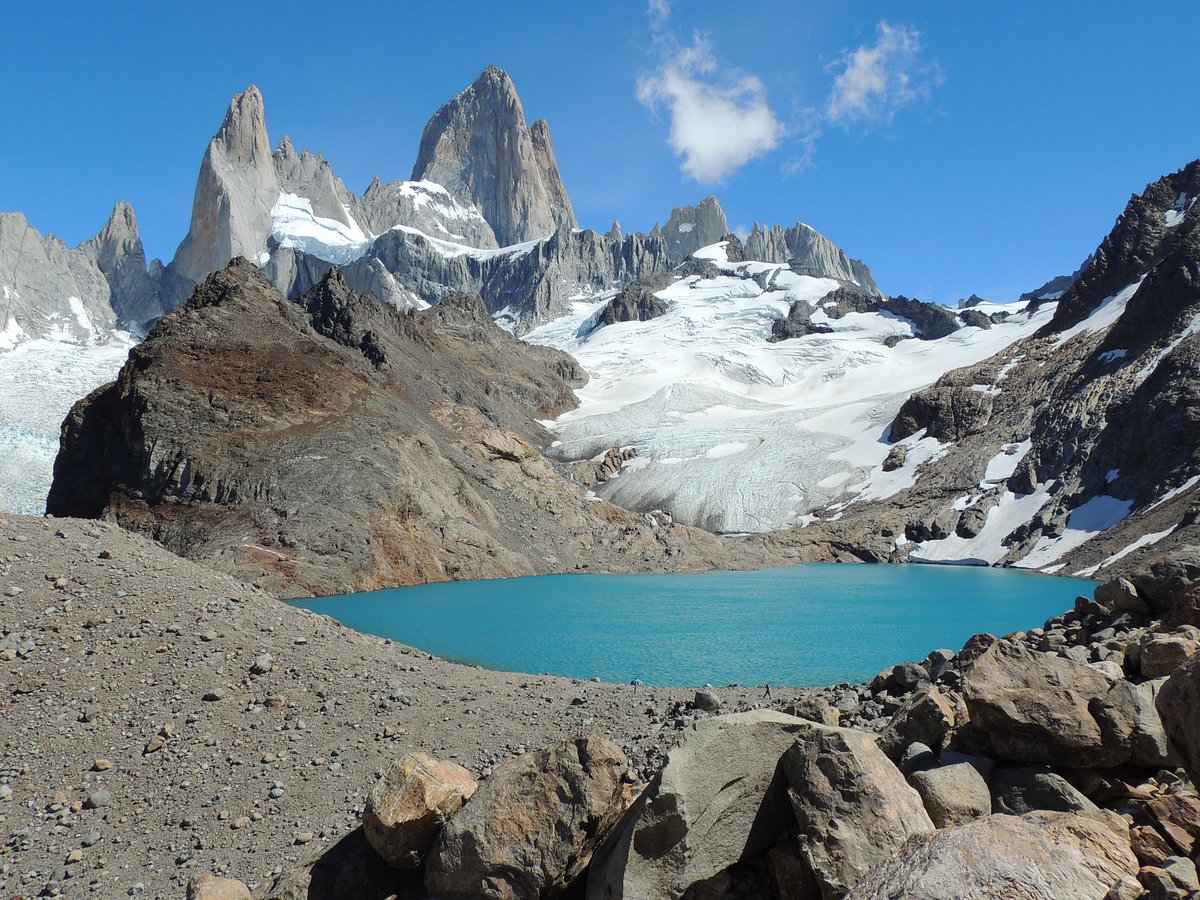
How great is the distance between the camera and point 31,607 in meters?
9.71

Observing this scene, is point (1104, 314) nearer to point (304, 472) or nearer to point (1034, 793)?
point (304, 472)

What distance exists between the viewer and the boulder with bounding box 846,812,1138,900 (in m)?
3.20

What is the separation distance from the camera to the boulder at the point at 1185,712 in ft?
11.8

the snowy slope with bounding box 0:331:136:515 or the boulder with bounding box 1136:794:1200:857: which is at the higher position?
the snowy slope with bounding box 0:331:136:515

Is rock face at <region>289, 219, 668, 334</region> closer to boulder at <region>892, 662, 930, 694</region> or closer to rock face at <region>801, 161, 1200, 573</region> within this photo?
rock face at <region>801, 161, 1200, 573</region>

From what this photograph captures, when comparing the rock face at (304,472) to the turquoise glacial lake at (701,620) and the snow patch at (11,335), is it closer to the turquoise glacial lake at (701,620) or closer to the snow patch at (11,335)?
the turquoise glacial lake at (701,620)

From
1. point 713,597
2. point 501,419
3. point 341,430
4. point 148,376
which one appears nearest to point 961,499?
point 713,597

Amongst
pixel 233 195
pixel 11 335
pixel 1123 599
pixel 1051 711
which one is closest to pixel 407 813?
pixel 1051 711

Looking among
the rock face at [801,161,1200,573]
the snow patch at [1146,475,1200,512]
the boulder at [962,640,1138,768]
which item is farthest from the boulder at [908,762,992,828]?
the snow patch at [1146,475,1200,512]

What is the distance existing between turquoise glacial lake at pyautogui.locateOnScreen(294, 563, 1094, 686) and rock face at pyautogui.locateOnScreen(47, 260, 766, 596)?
3.18 m

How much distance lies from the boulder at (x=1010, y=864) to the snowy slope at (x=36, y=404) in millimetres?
67416

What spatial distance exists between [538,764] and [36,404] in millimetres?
98873

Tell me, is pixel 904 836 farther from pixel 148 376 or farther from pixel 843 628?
pixel 148 376

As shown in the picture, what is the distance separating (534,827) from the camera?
516 cm
